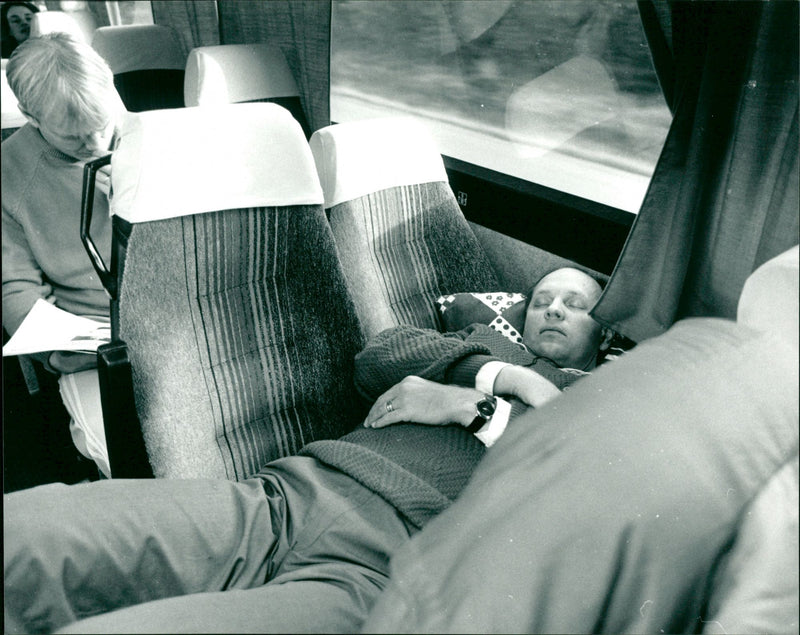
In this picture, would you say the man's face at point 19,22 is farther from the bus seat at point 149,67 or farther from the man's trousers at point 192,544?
the bus seat at point 149,67

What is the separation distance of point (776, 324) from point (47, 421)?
66.4 inches

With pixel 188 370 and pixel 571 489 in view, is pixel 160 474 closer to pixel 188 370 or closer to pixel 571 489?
pixel 188 370

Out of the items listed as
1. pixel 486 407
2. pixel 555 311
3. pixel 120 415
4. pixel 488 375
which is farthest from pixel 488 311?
pixel 120 415

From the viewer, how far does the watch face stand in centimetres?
111

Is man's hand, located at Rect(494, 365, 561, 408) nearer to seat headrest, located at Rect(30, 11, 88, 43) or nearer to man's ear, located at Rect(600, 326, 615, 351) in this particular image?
man's ear, located at Rect(600, 326, 615, 351)

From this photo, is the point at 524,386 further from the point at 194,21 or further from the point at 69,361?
the point at 194,21

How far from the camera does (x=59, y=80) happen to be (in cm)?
124

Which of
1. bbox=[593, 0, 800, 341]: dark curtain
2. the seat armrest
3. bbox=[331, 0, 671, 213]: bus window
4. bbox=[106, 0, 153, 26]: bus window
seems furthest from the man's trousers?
bbox=[106, 0, 153, 26]: bus window

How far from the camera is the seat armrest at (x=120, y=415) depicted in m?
1.03

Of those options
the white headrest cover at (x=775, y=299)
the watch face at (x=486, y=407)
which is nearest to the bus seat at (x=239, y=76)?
the watch face at (x=486, y=407)

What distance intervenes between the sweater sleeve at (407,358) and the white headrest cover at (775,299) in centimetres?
80

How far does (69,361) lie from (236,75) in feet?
5.19

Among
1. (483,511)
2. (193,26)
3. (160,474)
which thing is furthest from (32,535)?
(193,26)

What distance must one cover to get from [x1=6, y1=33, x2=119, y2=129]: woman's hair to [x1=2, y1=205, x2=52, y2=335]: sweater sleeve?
0.75ft
